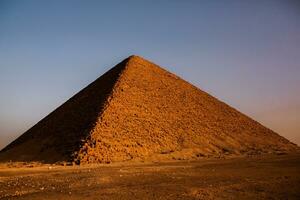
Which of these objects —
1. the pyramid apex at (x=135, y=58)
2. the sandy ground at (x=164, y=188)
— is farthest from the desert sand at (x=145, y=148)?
the pyramid apex at (x=135, y=58)

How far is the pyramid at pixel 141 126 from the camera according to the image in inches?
1348

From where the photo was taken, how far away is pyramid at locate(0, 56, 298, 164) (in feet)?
112

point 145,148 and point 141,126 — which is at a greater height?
point 141,126

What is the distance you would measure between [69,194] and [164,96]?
102ft

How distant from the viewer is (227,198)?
1310 cm

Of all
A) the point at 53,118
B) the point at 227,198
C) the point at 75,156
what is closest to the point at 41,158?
the point at 75,156

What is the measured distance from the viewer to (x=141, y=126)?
38344 mm

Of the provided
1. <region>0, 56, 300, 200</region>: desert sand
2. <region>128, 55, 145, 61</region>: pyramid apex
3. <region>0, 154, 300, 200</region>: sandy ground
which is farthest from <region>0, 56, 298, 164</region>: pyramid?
<region>0, 154, 300, 200</region>: sandy ground

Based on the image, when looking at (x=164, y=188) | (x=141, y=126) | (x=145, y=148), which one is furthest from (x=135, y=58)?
(x=164, y=188)

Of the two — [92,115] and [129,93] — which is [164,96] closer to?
[129,93]

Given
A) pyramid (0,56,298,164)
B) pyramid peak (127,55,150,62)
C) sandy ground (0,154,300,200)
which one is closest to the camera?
sandy ground (0,154,300,200)

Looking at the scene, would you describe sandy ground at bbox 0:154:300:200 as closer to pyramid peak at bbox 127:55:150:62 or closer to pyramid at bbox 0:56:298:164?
pyramid at bbox 0:56:298:164

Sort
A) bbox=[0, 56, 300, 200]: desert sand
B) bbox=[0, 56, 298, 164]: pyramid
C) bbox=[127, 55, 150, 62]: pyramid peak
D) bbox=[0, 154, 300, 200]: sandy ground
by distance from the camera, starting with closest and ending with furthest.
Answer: bbox=[0, 154, 300, 200]: sandy ground < bbox=[0, 56, 300, 200]: desert sand < bbox=[0, 56, 298, 164]: pyramid < bbox=[127, 55, 150, 62]: pyramid peak

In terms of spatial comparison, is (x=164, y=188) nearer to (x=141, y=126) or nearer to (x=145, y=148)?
(x=145, y=148)
